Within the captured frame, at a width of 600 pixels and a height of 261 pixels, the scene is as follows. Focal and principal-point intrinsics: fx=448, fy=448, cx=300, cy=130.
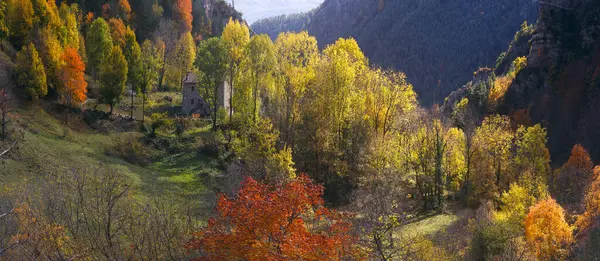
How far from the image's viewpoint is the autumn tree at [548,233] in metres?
27.3

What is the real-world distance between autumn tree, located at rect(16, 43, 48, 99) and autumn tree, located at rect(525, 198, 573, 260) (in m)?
41.0

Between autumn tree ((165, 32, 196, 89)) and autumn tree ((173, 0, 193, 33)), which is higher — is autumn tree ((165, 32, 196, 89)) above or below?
below

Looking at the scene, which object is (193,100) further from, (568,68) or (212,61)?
(568,68)

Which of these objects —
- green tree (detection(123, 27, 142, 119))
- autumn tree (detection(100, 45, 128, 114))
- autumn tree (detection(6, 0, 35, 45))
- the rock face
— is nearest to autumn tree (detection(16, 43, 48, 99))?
autumn tree (detection(100, 45, 128, 114))

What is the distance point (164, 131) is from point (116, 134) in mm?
4875

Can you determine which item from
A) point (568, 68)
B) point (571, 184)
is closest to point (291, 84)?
point (571, 184)

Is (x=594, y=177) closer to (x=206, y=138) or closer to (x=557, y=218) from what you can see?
(x=557, y=218)

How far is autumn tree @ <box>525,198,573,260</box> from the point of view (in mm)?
27261

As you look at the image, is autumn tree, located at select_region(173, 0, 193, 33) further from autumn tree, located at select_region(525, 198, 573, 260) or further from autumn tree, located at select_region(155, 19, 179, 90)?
autumn tree, located at select_region(525, 198, 573, 260)

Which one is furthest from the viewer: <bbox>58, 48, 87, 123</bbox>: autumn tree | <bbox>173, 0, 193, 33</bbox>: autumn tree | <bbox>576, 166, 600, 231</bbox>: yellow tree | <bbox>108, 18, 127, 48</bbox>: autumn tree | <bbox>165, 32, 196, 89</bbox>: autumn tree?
<bbox>173, 0, 193, 33</bbox>: autumn tree

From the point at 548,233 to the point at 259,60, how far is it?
26005mm

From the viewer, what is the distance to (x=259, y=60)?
40.2 m

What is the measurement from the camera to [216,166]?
39.3 metres

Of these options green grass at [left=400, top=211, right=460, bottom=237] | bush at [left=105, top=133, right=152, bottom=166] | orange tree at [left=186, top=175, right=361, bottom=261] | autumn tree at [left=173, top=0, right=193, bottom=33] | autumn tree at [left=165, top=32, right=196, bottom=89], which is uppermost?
autumn tree at [left=173, top=0, right=193, bottom=33]
